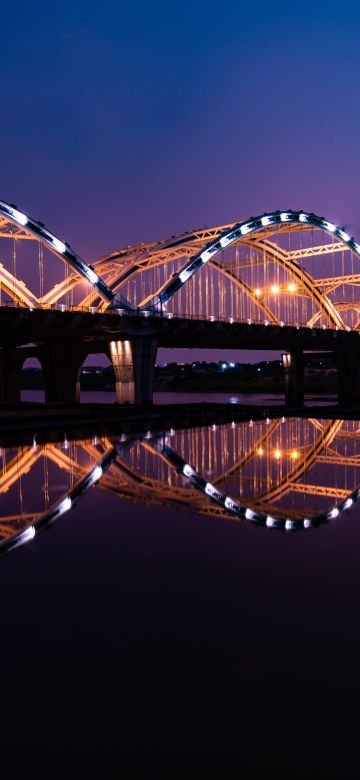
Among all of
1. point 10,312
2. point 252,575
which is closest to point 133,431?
point 10,312

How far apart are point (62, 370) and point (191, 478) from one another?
52.6 m

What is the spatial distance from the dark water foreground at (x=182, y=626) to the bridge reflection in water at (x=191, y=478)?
0.38 ft

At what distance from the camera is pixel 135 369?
174 ft

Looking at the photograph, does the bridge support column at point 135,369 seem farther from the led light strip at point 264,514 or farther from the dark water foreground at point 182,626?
the dark water foreground at point 182,626

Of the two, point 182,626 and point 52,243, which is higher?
point 52,243

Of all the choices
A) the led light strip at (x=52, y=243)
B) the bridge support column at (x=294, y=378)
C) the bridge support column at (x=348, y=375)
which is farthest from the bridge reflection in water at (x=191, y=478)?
the bridge support column at (x=348, y=375)

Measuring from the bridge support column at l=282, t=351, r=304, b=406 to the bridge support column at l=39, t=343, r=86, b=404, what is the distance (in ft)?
109

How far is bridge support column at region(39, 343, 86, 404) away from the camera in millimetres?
68438

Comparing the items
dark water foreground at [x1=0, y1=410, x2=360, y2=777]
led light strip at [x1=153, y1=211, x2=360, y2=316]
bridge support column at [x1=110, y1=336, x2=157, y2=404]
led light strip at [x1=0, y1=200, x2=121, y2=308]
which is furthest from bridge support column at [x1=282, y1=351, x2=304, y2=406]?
dark water foreground at [x1=0, y1=410, x2=360, y2=777]

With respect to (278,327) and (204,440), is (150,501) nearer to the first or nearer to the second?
(204,440)

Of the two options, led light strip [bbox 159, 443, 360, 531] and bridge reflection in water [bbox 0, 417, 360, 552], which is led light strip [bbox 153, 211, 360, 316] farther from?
led light strip [bbox 159, 443, 360, 531]

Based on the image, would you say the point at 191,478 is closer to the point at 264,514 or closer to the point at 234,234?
the point at 264,514

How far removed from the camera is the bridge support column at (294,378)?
88938 mm

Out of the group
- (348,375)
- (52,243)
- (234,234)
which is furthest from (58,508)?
(348,375)
